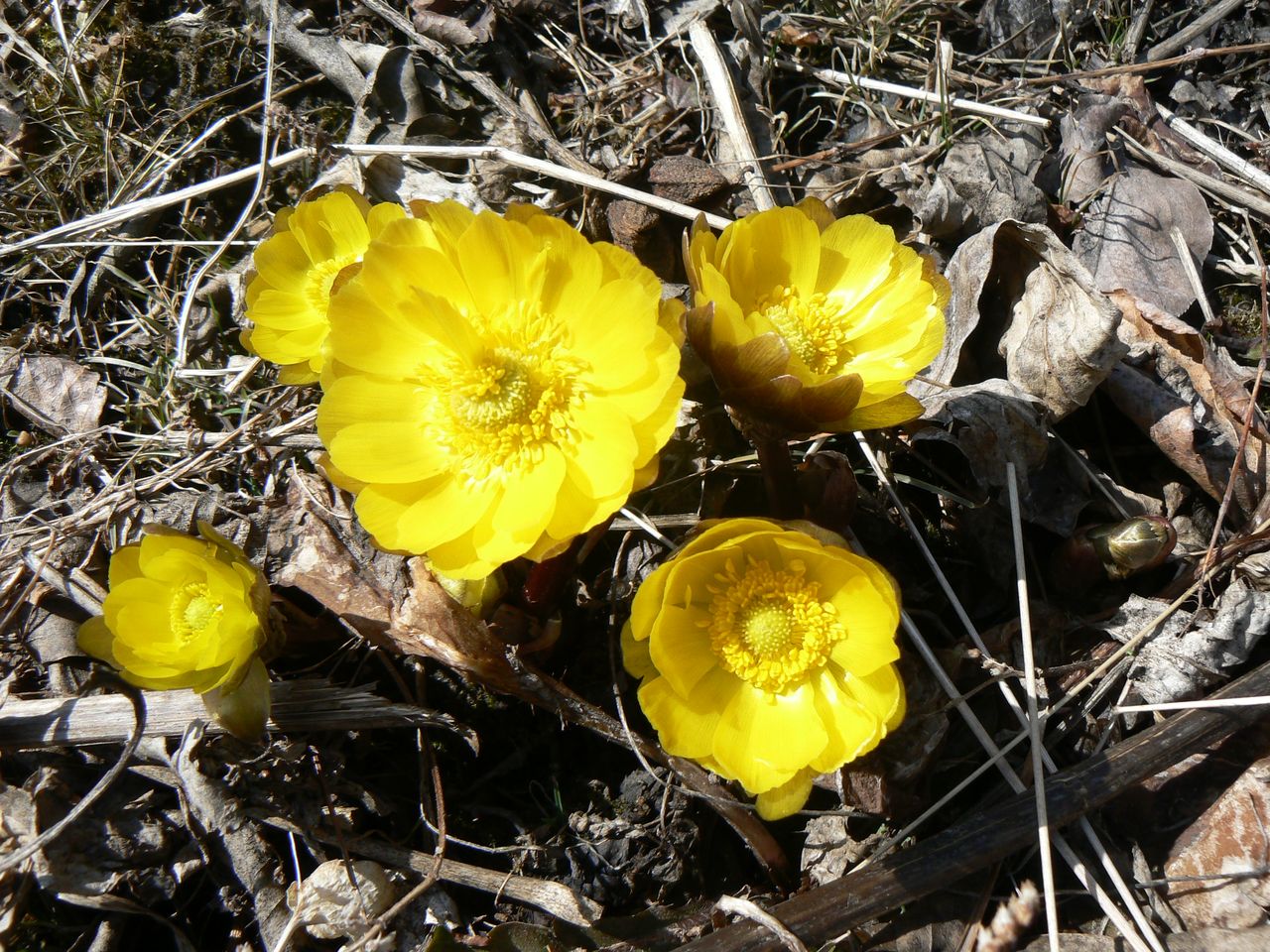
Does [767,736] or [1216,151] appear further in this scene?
→ [1216,151]

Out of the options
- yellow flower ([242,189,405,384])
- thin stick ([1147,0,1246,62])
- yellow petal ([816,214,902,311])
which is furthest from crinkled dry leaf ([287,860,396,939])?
thin stick ([1147,0,1246,62])

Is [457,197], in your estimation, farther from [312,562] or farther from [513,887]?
[513,887]

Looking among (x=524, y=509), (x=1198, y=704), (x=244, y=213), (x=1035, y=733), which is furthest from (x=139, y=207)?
(x=1198, y=704)

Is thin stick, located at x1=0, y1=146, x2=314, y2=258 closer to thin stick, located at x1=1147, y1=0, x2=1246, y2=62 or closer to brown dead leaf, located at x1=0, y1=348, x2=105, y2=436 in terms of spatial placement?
brown dead leaf, located at x1=0, y1=348, x2=105, y2=436

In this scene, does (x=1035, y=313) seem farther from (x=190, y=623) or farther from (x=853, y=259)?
(x=190, y=623)

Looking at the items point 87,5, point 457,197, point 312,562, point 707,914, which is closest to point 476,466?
point 312,562
